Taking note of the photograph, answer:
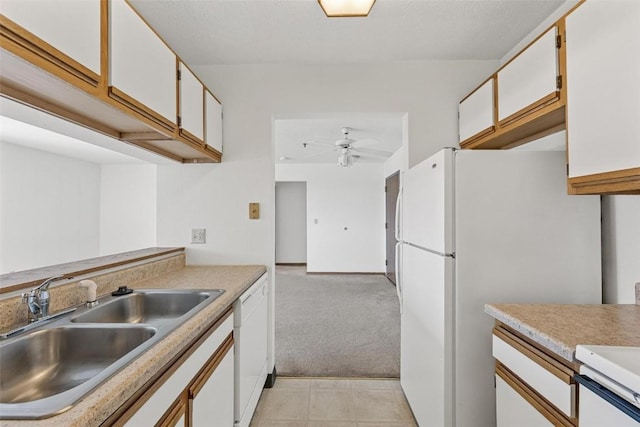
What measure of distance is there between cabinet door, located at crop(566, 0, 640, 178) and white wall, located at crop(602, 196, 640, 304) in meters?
0.43

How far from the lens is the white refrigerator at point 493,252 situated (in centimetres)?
146

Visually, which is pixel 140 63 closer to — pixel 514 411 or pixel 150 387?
pixel 150 387

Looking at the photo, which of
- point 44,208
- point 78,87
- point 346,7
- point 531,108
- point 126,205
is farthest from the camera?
point 126,205

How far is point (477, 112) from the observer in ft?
6.91

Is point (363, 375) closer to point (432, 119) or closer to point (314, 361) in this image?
point (314, 361)

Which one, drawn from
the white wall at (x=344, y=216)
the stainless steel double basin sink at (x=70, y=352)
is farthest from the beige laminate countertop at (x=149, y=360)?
the white wall at (x=344, y=216)

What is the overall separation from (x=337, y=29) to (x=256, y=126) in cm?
92

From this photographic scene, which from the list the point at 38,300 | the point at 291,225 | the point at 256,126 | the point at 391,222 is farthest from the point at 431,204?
the point at 291,225

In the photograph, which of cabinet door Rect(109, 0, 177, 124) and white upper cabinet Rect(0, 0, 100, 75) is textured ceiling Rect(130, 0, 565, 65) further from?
white upper cabinet Rect(0, 0, 100, 75)

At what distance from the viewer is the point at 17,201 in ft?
14.2

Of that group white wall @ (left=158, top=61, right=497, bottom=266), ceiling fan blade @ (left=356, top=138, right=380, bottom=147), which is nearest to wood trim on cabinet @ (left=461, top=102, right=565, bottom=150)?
white wall @ (left=158, top=61, right=497, bottom=266)

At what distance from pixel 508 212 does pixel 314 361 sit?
6.79 feet

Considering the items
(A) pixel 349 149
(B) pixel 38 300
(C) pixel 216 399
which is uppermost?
(A) pixel 349 149

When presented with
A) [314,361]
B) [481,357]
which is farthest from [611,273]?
[314,361]
